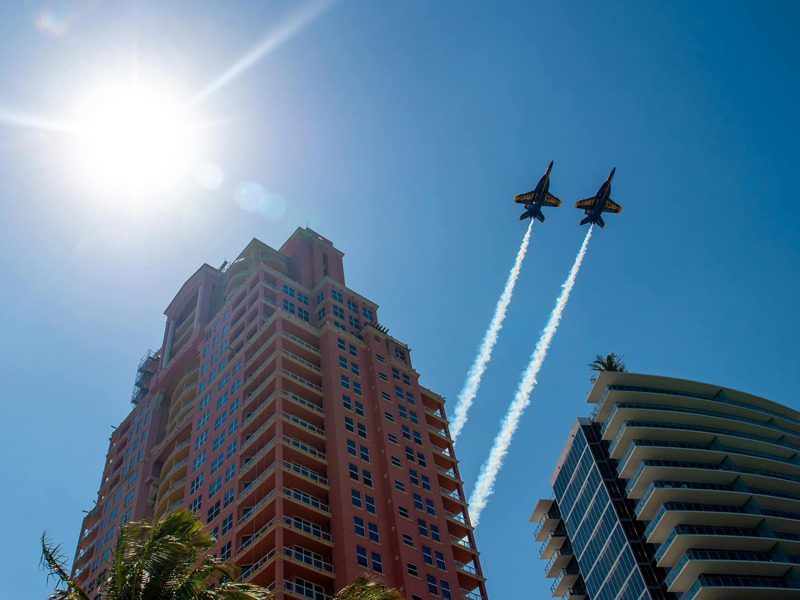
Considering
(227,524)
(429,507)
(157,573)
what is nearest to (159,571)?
(157,573)

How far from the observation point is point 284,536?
6341 cm

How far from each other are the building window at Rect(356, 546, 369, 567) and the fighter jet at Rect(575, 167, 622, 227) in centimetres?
6541

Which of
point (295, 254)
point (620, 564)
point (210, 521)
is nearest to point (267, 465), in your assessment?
point (210, 521)

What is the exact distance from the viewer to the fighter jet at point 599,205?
368 ft

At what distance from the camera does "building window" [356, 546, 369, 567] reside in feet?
212

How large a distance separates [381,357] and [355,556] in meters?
28.7

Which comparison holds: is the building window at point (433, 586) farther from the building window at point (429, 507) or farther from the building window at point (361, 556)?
the building window at point (429, 507)

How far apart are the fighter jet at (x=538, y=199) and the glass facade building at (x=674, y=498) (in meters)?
26.4

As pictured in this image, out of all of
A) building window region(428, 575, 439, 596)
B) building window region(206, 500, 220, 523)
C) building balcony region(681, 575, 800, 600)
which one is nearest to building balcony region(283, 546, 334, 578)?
building window region(428, 575, 439, 596)

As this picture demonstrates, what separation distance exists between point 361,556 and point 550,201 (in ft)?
215

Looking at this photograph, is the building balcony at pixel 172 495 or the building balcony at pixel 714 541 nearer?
the building balcony at pixel 172 495

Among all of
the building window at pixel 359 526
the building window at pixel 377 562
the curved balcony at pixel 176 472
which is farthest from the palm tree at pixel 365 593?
the curved balcony at pixel 176 472

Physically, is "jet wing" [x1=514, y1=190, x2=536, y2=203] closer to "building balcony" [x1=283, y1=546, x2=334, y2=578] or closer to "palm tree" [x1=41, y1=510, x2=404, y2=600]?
"building balcony" [x1=283, y1=546, x2=334, y2=578]

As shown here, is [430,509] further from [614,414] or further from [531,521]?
[531,521]
